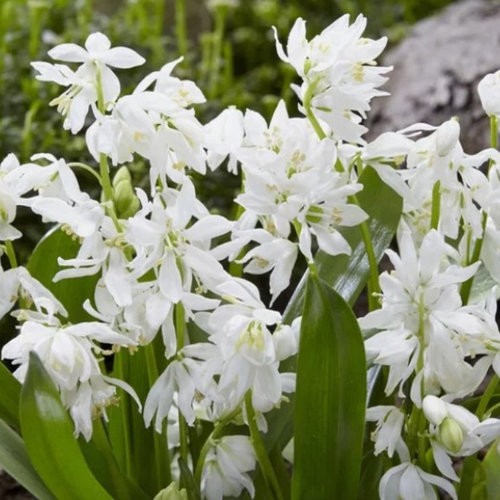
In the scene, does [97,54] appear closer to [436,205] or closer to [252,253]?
[252,253]

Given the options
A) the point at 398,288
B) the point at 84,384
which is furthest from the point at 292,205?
the point at 84,384

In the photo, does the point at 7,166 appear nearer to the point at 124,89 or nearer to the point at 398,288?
the point at 398,288

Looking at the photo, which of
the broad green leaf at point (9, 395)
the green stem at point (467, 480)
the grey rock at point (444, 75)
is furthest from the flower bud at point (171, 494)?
the grey rock at point (444, 75)

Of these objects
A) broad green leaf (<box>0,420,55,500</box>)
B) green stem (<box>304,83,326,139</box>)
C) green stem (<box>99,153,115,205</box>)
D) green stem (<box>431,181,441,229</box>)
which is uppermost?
green stem (<box>304,83,326,139</box>)

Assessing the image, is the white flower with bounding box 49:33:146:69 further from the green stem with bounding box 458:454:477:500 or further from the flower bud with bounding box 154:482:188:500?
the green stem with bounding box 458:454:477:500

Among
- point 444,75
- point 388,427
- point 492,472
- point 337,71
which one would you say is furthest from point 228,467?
point 444,75

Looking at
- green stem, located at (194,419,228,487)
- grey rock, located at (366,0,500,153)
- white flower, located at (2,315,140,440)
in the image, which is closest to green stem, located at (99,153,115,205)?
white flower, located at (2,315,140,440)
